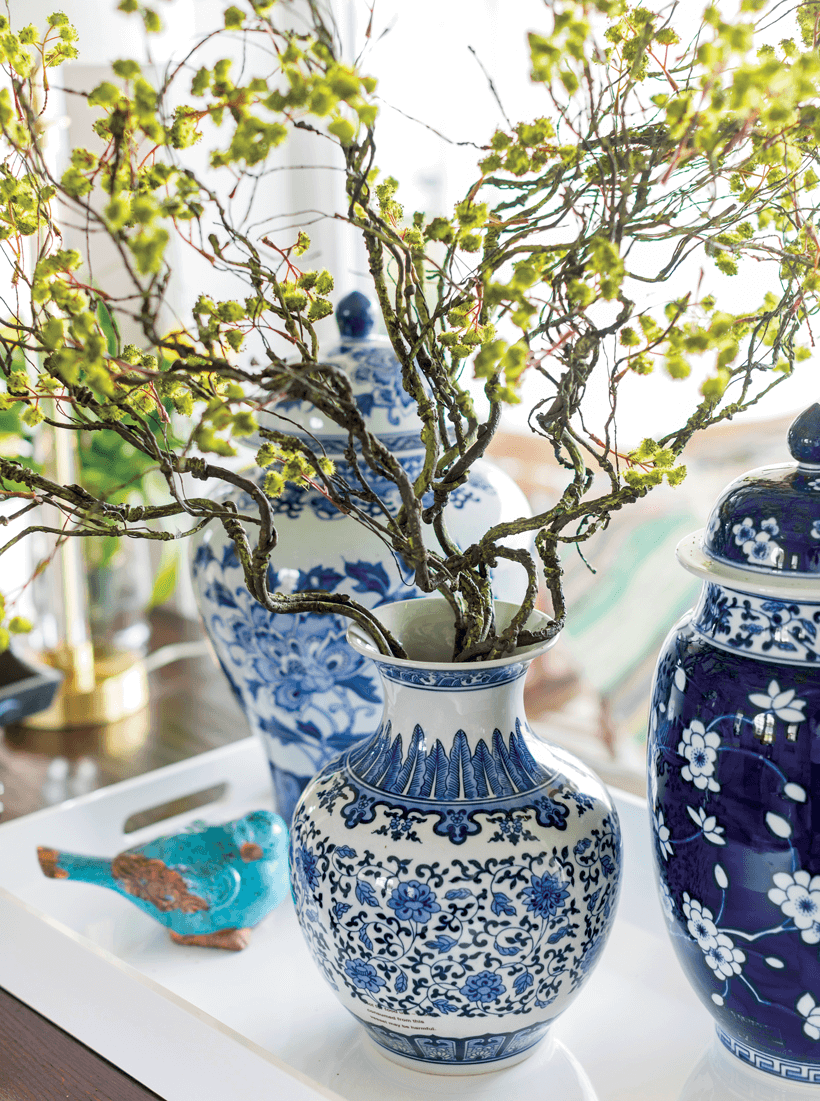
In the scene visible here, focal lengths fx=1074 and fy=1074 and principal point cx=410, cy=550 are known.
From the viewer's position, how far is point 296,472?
0.43 metres

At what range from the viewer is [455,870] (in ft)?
1.59

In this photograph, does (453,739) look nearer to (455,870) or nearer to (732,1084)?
(455,870)

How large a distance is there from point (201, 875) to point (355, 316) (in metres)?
0.39

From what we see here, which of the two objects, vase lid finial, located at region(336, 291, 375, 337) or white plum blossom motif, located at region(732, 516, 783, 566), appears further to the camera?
vase lid finial, located at region(336, 291, 375, 337)

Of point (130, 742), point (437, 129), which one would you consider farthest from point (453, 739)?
point (437, 129)

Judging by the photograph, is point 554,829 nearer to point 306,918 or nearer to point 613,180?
point 306,918

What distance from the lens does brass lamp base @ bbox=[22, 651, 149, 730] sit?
1.12 m

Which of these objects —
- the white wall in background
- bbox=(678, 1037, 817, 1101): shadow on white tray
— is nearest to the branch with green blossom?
bbox=(678, 1037, 817, 1101): shadow on white tray

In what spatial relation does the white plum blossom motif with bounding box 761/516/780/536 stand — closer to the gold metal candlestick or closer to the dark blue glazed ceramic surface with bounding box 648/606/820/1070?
the dark blue glazed ceramic surface with bounding box 648/606/820/1070

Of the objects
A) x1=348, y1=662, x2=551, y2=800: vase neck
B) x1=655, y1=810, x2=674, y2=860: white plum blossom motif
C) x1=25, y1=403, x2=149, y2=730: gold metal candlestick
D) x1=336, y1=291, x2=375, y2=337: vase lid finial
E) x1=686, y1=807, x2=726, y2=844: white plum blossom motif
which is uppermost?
x1=336, y1=291, x2=375, y2=337: vase lid finial

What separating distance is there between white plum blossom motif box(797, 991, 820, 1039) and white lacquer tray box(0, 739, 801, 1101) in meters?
0.06

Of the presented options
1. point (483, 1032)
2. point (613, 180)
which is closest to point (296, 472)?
point (613, 180)

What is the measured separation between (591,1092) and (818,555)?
0.31 metres

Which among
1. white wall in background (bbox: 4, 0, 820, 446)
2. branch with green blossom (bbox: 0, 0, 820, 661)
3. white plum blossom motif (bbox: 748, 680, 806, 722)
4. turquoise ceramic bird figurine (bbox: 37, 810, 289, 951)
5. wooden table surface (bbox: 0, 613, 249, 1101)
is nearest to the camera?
branch with green blossom (bbox: 0, 0, 820, 661)
